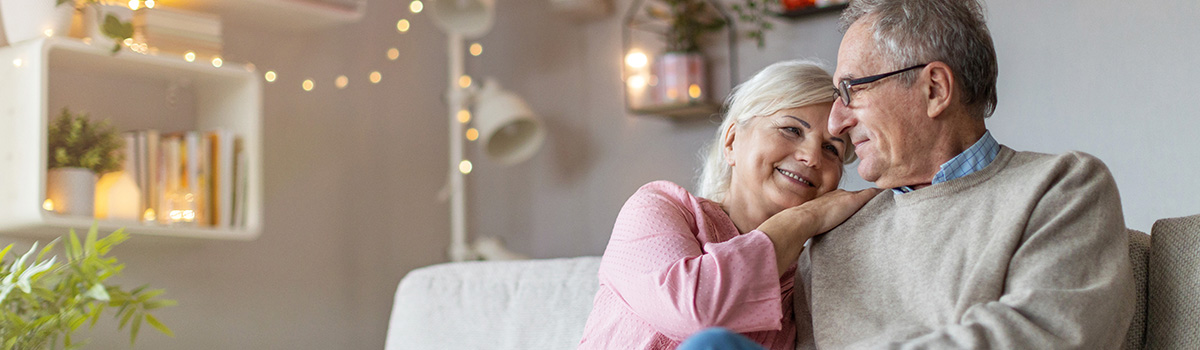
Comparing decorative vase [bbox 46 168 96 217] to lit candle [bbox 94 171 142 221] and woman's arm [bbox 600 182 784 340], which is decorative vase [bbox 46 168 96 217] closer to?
lit candle [bbox 94 171 142 221]

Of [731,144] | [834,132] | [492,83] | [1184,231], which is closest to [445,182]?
[492,83]

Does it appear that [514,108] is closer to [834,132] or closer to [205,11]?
[205,11]

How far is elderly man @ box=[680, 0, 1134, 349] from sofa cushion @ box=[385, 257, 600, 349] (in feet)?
1.54

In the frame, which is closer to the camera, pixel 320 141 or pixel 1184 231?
pixel 1184 231

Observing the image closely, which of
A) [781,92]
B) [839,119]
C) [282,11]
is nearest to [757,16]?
[282,11]

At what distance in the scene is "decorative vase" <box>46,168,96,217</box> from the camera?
79.0 inches

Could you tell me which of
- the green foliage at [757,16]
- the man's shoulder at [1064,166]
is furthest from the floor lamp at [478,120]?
the man's shoulder at [1064,166]

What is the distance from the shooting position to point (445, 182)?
332cm

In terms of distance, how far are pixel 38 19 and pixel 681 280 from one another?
4.89 ft

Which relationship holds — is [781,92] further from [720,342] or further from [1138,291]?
[720,342]

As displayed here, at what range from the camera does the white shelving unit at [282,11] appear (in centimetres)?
244

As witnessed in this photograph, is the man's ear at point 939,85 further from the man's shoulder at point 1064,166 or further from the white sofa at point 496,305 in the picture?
the white sofa at point 496,305

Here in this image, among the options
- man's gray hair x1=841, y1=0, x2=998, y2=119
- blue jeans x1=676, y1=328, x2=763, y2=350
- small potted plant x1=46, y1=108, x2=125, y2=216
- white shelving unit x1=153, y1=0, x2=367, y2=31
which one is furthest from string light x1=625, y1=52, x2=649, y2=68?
A: blue jeans x1=676, y1=328, x2=763, y2=350

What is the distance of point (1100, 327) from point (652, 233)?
570 millimetres
